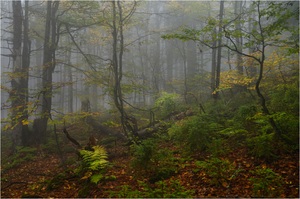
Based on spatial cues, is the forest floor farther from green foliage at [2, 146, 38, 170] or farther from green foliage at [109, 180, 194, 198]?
green foliage at [2, 146, 38, 170]

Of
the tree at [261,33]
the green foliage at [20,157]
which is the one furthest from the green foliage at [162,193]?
the green foliage at [20,157]

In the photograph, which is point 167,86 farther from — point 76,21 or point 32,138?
point 32,138

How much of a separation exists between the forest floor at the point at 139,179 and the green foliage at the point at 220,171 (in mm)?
104

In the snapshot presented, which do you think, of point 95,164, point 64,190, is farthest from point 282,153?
point 64,190

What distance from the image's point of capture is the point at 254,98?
10.8 m

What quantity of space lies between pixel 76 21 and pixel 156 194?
527 inches

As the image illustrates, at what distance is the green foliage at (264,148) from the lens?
560 centimetres

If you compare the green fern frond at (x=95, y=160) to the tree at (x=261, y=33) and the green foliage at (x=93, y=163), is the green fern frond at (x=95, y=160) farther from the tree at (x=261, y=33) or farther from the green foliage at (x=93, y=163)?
the tree at (x=261, y=33)

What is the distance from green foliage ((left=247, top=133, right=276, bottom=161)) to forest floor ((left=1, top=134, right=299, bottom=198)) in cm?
19

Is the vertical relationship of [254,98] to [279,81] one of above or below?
below

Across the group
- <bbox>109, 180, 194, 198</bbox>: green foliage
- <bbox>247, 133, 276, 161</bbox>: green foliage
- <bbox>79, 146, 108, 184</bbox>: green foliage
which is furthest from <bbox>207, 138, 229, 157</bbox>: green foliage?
<bbox>79, 146, 108, 184</bbox>: green foliage

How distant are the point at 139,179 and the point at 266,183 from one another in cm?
337

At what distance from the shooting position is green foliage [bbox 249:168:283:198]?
438 cm

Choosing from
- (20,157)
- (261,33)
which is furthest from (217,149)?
(20,157)
